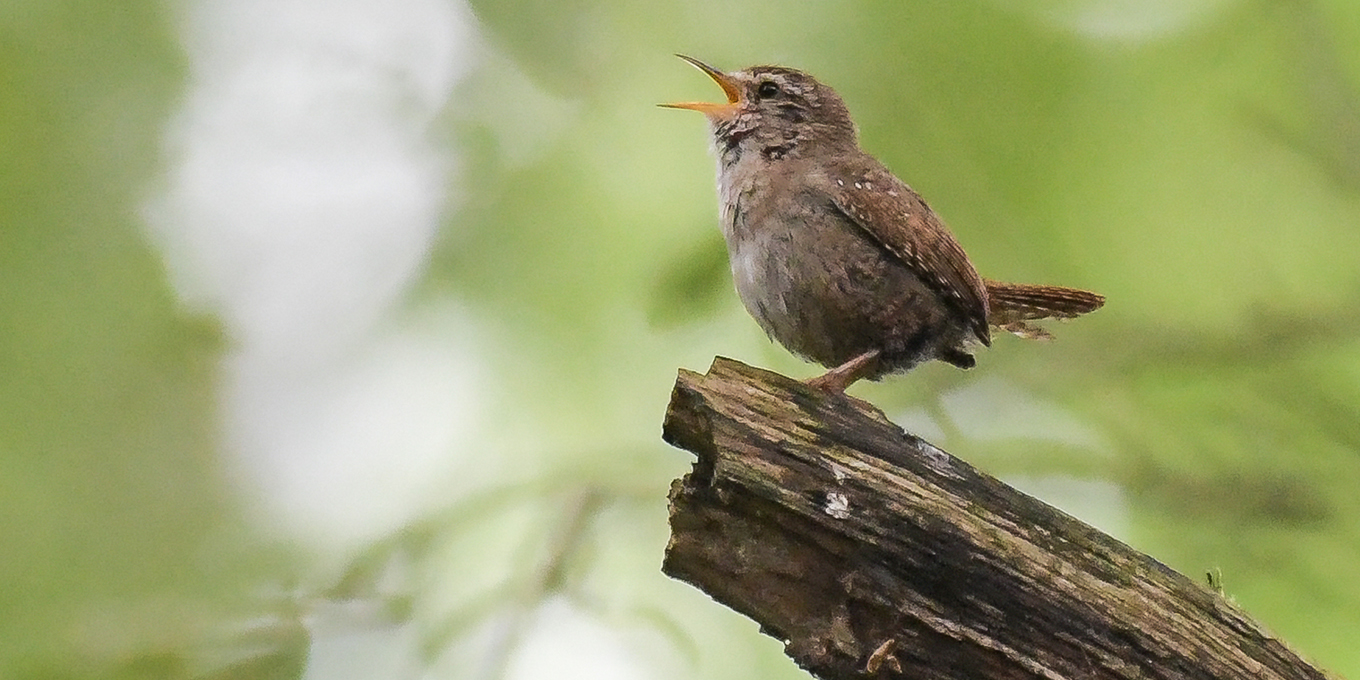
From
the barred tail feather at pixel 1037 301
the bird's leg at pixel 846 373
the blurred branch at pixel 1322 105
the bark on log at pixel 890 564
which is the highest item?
the blurred branch at pixel 1322 105

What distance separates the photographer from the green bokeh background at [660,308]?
310 centimetres

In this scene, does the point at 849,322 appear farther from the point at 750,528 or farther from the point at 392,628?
the point at 392,628

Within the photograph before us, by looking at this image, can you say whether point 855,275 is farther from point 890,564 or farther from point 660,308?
point 660,308

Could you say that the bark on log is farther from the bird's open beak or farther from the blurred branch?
the blurred branch

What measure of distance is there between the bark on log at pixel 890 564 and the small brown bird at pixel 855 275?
33 centimetres

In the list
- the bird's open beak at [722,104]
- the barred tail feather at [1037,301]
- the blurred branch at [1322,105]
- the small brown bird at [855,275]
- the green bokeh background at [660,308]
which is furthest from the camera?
the blurred branch at [1322,105]

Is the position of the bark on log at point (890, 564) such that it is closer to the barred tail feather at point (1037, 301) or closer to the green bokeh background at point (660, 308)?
the barred tail feather at point (1037, 301)

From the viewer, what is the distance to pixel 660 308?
11.1ft

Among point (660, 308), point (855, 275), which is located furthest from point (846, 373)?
point (660, 308)

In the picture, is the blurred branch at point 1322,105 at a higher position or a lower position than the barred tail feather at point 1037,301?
higher

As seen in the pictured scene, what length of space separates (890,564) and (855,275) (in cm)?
74

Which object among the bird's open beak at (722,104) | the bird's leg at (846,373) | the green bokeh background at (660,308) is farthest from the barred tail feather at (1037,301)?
the bird's open beak at (722,104)

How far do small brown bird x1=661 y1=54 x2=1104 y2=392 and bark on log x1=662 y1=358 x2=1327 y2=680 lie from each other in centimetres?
33

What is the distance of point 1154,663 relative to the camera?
1.94 metres
